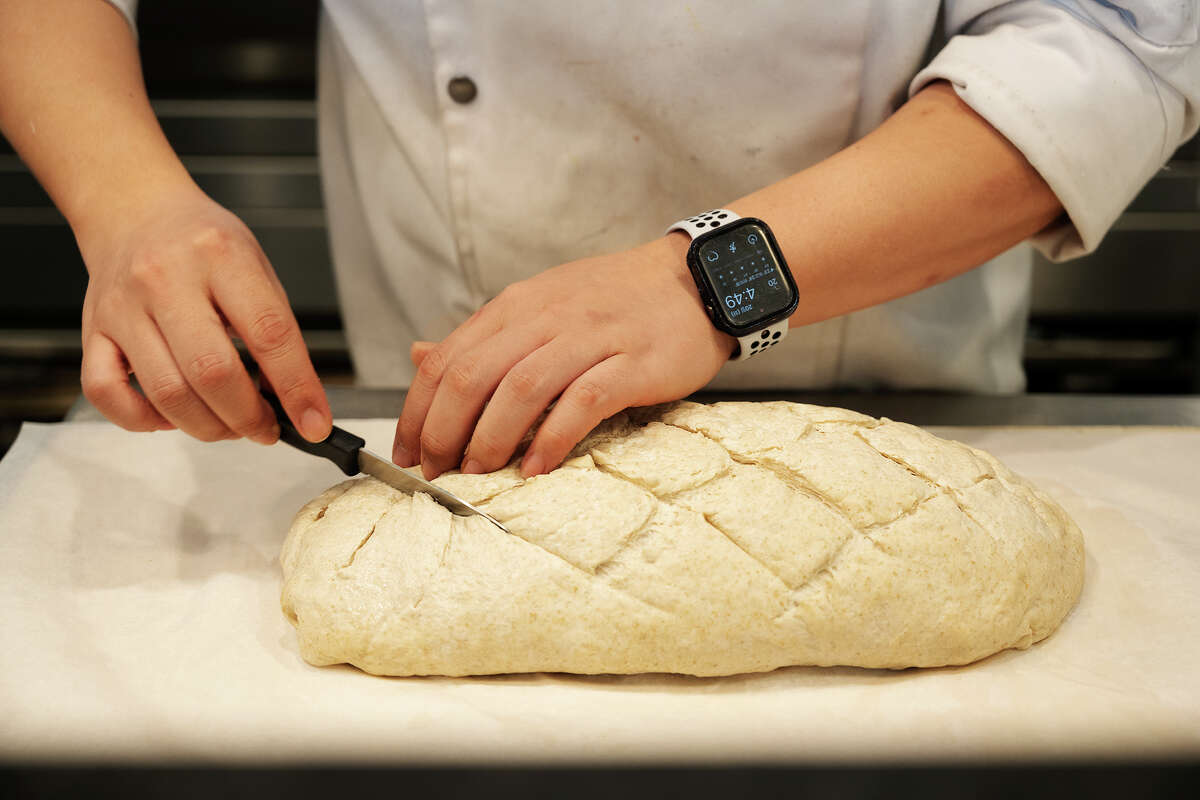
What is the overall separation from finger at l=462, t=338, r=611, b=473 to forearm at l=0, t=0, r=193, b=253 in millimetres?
676

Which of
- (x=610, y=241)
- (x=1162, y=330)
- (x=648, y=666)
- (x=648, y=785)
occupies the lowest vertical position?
(x=1162, y=330)

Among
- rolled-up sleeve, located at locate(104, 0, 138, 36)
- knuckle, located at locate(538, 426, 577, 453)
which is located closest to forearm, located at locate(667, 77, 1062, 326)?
knuckle, located at locate(538, 426, 577, 453)

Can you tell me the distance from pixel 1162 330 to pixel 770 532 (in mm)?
2873

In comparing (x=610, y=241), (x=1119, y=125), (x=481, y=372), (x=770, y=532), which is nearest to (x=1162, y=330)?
(x=1119, y=125)

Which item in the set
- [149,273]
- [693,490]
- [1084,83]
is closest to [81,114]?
[149,273]

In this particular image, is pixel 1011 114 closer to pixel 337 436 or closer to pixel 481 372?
pixel 481 372

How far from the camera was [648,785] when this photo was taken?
1.57 feet

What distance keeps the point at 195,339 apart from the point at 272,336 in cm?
10

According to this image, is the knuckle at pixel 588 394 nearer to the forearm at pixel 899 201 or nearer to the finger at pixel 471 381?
the finger at pixel 471 381

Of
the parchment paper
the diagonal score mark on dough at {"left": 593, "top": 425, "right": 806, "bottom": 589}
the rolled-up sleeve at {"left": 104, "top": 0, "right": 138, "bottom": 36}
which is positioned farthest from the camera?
the rolled-up sleeve at {"left": 104, "top": 0, "right": 138, "bottom": 36}

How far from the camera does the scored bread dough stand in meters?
1.20

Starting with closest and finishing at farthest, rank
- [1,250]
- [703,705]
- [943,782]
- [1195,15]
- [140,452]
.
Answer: [943,782] → [703,705] → [1195,15] → [140,452] → [1,250]

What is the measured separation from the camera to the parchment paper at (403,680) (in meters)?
1.12

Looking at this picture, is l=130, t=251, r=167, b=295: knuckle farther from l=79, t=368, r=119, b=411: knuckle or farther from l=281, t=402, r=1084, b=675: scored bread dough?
l=281, t=402, r=1084, b=675: scored bread dough
